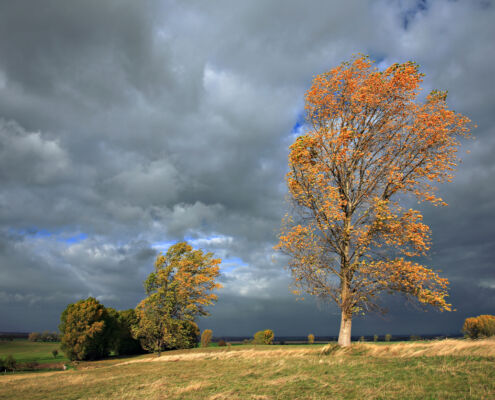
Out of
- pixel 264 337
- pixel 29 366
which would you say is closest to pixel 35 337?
pixel 29 366

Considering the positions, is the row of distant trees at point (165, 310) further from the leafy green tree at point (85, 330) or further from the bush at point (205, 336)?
the bush at point (205, 336)

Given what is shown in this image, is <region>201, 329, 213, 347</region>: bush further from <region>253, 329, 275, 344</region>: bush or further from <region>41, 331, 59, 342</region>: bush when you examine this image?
<region>41, 331, 59, 342</region>: bush

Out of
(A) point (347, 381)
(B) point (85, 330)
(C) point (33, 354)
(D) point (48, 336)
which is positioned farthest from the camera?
(D) point (48, 336)

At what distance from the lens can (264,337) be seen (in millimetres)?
49750

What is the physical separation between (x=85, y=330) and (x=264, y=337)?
88.1 ft

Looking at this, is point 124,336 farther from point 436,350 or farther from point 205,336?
point 436,350

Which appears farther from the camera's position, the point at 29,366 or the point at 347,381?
the point at 29,366

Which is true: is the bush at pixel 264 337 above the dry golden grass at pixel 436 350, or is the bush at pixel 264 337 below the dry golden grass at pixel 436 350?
below

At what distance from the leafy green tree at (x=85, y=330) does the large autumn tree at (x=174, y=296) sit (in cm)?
1343

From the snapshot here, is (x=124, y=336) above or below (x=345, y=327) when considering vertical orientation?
below

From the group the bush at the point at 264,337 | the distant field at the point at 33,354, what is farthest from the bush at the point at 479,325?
the distant field at the point at 33,354

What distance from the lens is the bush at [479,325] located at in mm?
47959

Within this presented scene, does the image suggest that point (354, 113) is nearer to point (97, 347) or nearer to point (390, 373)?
point (390, 373)

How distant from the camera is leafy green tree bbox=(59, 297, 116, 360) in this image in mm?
45031
